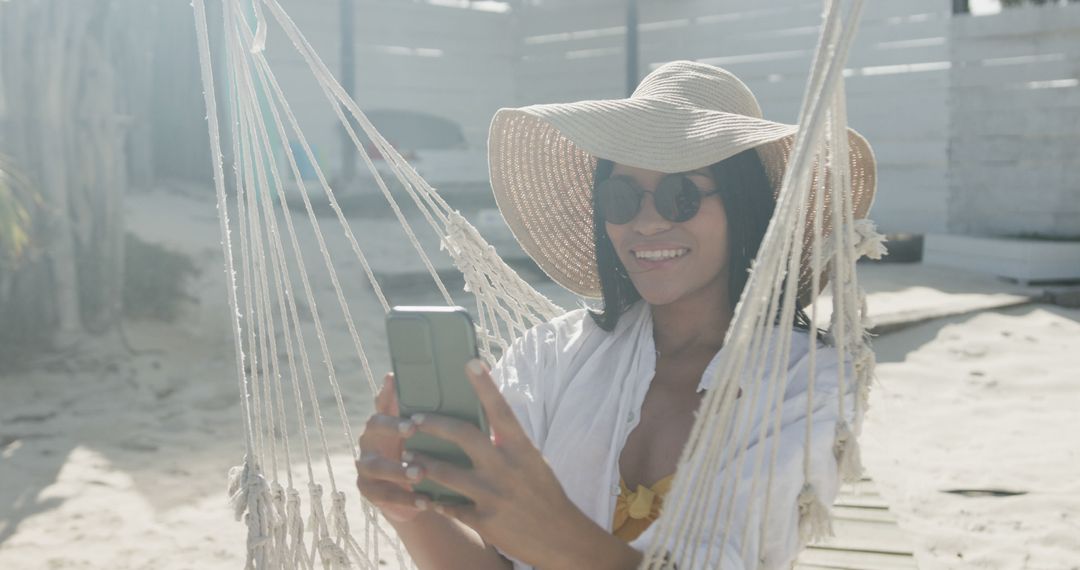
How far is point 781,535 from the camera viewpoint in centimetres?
104

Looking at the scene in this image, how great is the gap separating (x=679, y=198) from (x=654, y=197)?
0.03 m

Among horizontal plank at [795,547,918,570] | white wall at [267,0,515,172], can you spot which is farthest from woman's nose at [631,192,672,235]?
white wall at [267,0,515,172]

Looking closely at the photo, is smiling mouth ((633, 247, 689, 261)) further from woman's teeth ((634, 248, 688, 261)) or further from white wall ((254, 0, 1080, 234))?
white wall ((254, 0, 1080, 234))

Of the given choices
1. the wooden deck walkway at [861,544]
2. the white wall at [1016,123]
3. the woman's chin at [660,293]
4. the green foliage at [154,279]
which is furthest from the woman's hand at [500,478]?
the white wall at [1016,123]

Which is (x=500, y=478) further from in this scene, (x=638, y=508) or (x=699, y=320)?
(x=699, y=320)

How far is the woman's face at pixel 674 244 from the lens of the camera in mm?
1206

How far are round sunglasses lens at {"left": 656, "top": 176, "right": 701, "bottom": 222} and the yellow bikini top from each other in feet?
0.95

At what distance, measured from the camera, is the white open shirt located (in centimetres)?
104

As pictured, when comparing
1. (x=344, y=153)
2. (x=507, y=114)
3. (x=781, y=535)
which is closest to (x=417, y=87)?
(x=344, y=153)

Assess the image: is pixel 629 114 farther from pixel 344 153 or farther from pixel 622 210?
pixel 344 153

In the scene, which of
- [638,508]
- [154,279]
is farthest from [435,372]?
[154,279]

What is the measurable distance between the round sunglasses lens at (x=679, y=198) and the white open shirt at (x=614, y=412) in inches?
6.6

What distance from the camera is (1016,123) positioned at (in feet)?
18.9

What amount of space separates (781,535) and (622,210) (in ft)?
1.36
